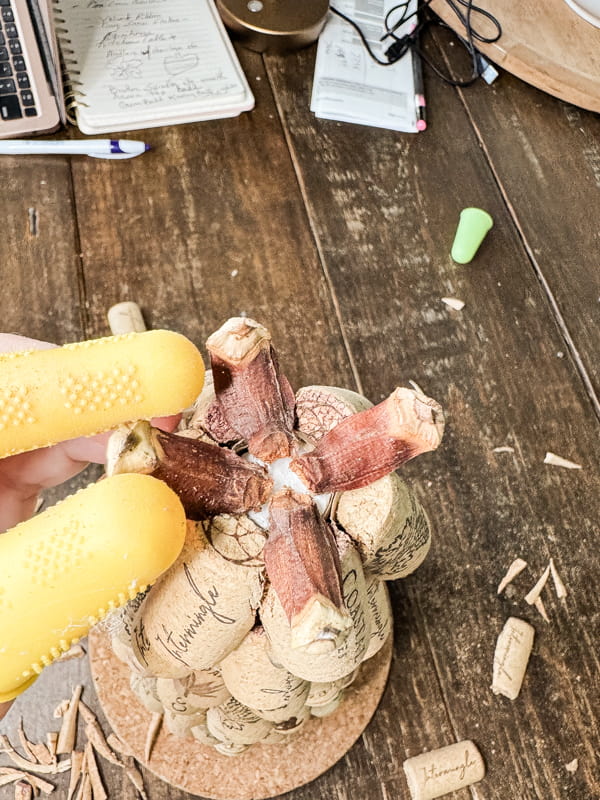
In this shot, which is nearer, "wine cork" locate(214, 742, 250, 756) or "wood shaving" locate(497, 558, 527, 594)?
"wine cork" locate(214, 742, 250, 756)

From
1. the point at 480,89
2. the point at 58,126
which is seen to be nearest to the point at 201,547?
the point at 58,126

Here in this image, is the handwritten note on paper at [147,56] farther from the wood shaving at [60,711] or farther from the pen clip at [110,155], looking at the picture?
the wood shaving at [60,711]

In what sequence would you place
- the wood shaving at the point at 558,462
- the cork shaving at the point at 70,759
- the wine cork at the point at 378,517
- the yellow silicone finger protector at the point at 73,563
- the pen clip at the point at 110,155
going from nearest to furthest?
the yellow silicone finger protector at the point at 73,563 → the wine cork at the point at 378,517 → the cork shaving at the point at 70,759 → the wood shaving at the point at 558,462 → the pen clip at the point at 110,155

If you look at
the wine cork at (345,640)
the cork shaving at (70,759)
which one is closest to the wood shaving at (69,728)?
the cork shaving at (70,759)

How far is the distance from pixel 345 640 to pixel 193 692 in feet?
0.59

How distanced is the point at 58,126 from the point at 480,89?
0.58m

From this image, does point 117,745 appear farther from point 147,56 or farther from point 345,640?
point 147,56

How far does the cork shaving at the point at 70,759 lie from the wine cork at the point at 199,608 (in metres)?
0.26

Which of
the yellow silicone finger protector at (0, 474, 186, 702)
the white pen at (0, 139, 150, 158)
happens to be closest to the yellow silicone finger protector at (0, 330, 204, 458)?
the yellow silicone finger protector at (0, 474, 186, 702)

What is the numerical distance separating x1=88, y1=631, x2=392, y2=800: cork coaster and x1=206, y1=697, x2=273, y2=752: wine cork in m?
0.05

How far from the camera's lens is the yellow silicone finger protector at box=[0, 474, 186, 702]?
0.99 feet

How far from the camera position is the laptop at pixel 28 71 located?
2.72 feet

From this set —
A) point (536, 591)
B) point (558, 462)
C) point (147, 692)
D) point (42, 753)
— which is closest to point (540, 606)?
point (536, 591)

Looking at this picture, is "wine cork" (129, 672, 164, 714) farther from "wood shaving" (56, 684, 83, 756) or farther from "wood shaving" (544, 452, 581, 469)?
"wood shaving" (544, 452, 581, 469)
